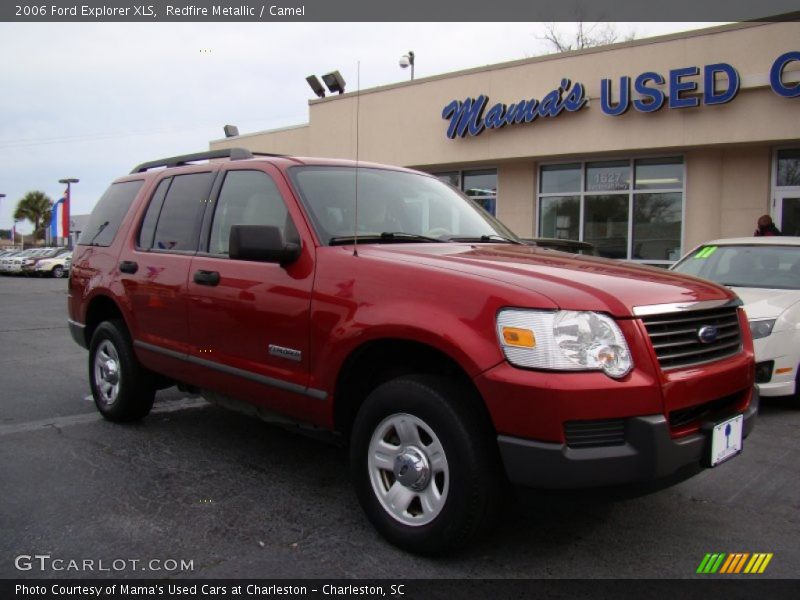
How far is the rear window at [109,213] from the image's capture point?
5.13m

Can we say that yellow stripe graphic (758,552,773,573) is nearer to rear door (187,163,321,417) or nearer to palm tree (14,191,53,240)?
rear door (187,163,321,417)

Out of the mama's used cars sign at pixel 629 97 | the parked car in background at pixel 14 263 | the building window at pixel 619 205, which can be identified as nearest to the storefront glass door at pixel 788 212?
the building window at pixel 619 205

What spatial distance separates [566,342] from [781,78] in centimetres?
1052

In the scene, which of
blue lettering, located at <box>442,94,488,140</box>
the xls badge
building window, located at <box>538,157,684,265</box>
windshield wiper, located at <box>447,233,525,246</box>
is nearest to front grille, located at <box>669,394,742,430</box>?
windshield wiper, located at <box>447,233,525,246</box>

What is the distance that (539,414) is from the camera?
249cm

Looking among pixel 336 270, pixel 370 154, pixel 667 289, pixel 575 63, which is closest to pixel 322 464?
pixel 336 270

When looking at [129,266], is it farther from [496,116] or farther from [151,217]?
[496,116]

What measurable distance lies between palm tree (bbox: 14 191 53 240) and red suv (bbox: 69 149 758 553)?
77910 mm

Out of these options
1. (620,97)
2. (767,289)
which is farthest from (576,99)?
(767,289)

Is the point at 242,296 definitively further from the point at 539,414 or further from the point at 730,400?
the point at 730,400

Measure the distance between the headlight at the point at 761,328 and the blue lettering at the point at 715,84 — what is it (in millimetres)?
7247

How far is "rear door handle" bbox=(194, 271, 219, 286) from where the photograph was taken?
389cm

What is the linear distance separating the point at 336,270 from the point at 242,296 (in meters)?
0.73

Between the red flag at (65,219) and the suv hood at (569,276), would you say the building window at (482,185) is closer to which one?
the suv hood at (569,276)
